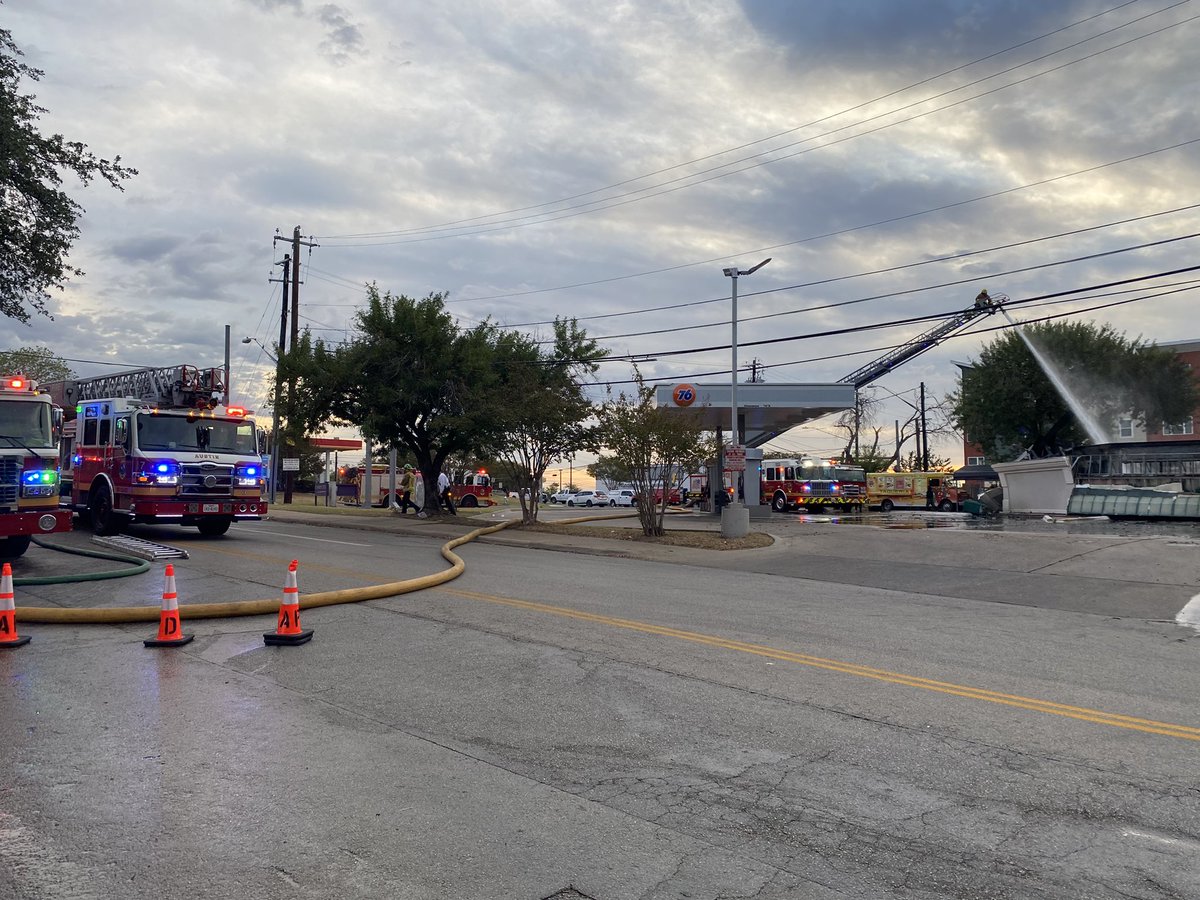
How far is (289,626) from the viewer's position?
901 cm

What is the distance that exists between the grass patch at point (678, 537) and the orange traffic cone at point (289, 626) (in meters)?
13.1

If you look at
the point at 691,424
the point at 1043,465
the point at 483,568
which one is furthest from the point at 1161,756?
the point at 1043,465

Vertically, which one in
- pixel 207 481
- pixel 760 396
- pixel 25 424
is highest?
pixel 760 396

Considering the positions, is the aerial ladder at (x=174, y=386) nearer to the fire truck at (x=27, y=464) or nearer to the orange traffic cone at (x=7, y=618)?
the fire truck at (x=27, y=464)

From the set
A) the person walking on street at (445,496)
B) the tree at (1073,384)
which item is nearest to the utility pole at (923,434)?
the tree at (1073,384)

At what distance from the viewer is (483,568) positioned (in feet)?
52.1

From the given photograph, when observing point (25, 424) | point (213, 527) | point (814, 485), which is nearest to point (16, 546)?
point (25, 424)

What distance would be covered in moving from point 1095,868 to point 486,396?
2478 cm

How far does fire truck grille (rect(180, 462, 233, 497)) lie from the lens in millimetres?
18891

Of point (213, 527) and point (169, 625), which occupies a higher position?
point (213, 527)

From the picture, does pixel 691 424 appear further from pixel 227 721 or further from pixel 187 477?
pixel 227 721

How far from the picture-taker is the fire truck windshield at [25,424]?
44.8 ft

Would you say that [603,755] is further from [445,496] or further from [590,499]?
[590,499]

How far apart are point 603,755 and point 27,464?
11.8 m
